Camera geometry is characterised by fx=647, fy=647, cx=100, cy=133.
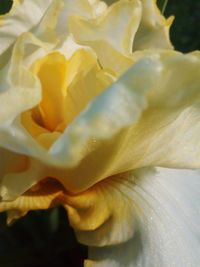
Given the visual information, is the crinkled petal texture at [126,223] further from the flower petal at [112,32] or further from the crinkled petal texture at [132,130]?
the flower petal at [112,32]

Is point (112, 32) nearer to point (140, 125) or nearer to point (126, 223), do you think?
point (140, 125)

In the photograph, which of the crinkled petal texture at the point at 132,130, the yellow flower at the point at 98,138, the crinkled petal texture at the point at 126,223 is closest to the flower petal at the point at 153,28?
the yellow flower at the point at 98,138

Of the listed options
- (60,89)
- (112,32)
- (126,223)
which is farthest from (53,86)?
(126,223)

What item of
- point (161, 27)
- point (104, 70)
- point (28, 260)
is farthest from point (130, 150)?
point (28, 260)

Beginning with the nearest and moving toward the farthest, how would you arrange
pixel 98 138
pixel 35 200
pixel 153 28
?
pixel 98 138
pixel 35 200
pixel 153 28

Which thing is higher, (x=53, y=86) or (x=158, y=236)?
(x=53, y=86)

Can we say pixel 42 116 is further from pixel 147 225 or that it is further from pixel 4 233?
pixel 4 233

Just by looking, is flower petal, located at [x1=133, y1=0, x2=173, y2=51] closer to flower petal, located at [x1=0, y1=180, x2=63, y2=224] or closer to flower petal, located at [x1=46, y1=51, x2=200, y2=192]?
flower petal, located at [x1=46, y1=51, x2=200, y2=192]

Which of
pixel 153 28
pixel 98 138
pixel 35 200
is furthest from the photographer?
pixel 153 28
